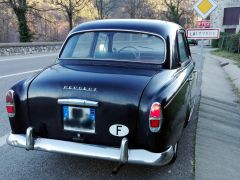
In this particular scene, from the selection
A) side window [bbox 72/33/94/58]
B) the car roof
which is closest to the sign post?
the car roof

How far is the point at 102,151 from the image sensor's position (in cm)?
296

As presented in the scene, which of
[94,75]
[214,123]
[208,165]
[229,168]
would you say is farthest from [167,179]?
[214,123]

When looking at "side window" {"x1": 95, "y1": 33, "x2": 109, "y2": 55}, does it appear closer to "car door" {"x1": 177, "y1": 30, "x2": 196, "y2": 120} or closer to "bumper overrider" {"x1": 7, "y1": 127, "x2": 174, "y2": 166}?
A: "car door" {"x1": 177, "y1": 30, "x2": 196, "y2": 120}

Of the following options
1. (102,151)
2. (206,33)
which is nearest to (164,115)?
(102,151)

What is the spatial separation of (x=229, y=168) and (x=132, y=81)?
68.4 inches

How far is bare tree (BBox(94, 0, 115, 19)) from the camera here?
45.1 m

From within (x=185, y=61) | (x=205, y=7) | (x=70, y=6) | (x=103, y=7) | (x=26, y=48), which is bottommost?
(x=26, y=48)

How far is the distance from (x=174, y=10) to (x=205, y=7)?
54.7 m

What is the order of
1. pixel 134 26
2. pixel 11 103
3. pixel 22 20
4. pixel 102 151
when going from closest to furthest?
pixel 102 151
pixel 11 103
pixel 134 26
pixel 22 20

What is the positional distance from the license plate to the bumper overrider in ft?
0.53

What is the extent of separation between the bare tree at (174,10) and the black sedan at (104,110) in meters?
60.2

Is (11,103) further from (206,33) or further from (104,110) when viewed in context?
(206,33)

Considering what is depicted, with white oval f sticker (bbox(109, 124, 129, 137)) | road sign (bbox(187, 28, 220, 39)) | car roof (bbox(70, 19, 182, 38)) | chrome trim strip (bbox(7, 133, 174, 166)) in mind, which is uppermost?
car roof (bbox(70, 19, 182, 38))

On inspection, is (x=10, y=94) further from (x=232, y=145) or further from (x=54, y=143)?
(x=232, y=145)
